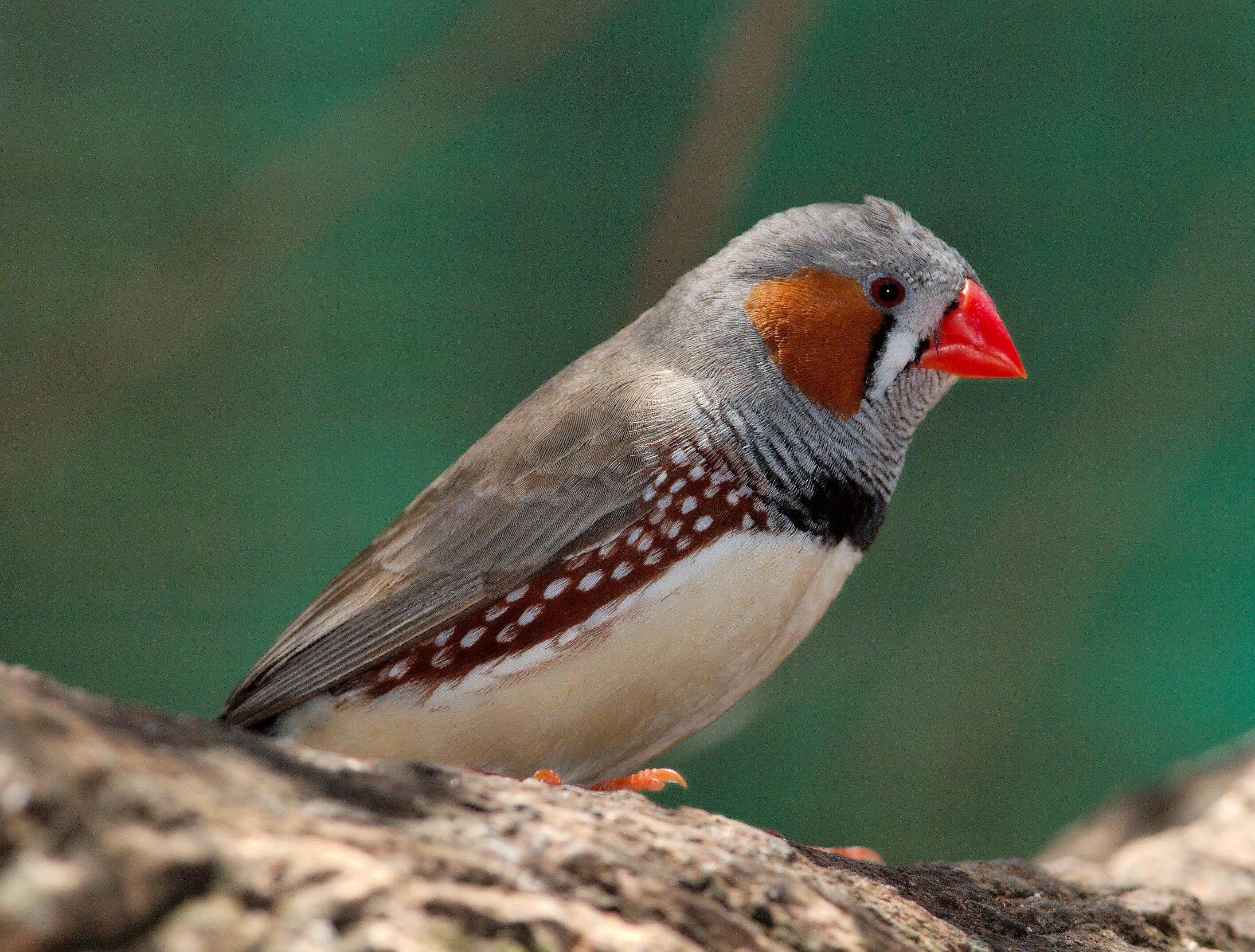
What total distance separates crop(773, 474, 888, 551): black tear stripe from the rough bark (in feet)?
2.60

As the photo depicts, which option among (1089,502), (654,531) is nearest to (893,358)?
(654,531)

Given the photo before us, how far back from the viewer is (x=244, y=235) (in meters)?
5.30

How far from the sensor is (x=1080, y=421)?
5785 millimetres

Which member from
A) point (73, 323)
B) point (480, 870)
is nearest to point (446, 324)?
point (73, 323)

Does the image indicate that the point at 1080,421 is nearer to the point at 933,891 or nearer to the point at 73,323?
the point at 933,891

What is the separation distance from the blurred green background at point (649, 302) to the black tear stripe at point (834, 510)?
8.98 feet

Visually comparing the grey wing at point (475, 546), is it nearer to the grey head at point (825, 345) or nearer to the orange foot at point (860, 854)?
the grey head at point (825, 345)

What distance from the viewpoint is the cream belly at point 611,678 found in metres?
2.37

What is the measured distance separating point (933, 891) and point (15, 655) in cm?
484

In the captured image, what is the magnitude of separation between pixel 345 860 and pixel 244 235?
457 cm

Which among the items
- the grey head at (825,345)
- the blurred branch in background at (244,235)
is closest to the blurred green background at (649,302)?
the blurred branch in background at (244,235)

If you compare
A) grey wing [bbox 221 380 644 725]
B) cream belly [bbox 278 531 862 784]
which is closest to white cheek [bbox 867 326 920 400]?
cream belly [bbox 278 531 862 784]

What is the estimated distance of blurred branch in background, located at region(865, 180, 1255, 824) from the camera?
5.74m

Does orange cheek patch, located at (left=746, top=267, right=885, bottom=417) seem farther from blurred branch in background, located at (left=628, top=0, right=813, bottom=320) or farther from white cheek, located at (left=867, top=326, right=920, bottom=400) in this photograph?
blurred branch in background, located at (left=628, top=0, right=813, bottom=320)
